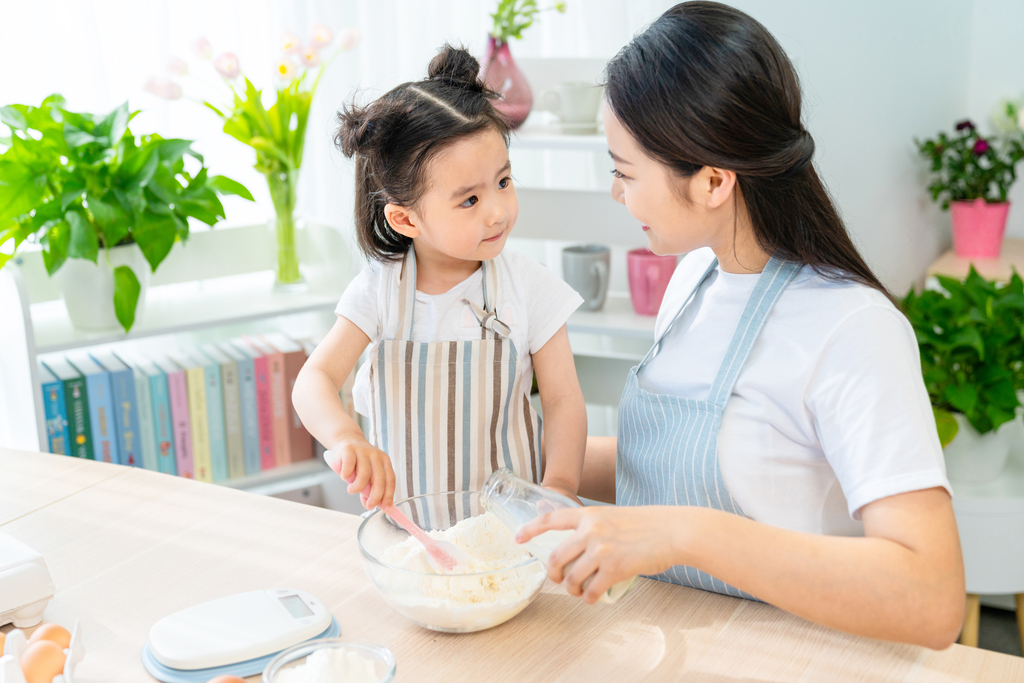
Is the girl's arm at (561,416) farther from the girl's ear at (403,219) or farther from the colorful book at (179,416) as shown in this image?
the colorful book at (179,416)

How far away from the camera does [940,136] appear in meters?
2.65

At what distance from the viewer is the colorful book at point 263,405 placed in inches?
90.2

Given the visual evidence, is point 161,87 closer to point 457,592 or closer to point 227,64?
point 227,64

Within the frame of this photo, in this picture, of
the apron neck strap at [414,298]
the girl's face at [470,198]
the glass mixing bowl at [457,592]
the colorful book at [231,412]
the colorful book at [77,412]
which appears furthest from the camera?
the colorful book at [231,412]

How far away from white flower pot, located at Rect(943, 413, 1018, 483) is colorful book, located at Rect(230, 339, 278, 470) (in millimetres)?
1638

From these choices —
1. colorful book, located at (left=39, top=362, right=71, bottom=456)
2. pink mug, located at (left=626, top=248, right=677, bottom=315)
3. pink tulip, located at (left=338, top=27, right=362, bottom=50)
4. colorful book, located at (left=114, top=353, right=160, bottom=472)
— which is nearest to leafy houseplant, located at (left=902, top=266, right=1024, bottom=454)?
pink mug, located at (left=626, top=248, right=677, bottom=315)

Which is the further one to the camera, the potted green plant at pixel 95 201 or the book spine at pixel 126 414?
the book spine at pixel 126 414

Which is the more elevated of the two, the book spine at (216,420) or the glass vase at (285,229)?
the glass vase at (285,229)

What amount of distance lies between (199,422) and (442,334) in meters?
1.13

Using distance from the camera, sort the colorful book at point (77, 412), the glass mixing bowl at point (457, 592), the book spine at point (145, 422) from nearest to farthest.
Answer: the glass mixing bowl at point (457, 592)
the colorful book at point (77, 412)
the book spine at point (145, 422)

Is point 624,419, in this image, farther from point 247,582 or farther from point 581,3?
point 581,3

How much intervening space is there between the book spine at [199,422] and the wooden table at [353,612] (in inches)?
37.7

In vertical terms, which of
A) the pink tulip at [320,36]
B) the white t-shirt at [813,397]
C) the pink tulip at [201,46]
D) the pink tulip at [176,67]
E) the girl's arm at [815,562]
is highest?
the pink tulip at [320,36]

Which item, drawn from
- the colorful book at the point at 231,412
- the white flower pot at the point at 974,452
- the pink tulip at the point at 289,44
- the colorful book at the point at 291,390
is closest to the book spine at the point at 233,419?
the colorful book at the point at 231,412
